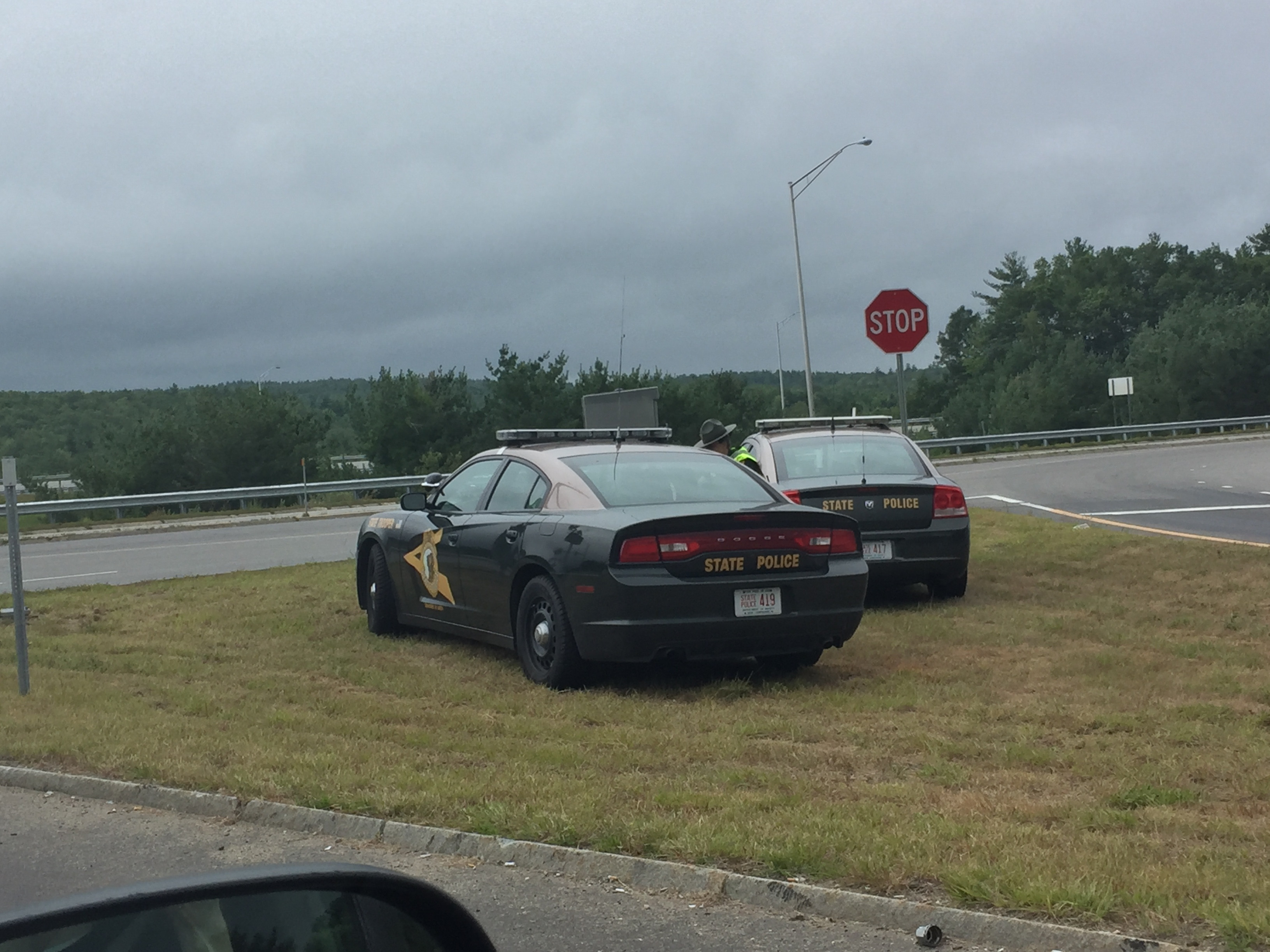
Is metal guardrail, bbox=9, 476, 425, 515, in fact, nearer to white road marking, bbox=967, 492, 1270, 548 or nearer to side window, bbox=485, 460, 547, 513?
white road marking, bbox=967, 492, 1270, 548

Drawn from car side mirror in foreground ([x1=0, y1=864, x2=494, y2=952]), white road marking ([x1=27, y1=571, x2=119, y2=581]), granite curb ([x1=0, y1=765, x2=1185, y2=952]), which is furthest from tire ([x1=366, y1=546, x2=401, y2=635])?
white road marking ([x1=27, y1=571, x2=119, y2=581])

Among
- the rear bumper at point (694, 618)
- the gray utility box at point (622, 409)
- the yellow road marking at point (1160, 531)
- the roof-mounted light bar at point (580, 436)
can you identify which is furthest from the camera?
the gray utility box at point (622, 409)

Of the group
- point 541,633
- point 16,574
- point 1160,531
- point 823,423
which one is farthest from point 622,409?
point 16,574

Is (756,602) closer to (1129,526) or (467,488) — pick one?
(467,488)

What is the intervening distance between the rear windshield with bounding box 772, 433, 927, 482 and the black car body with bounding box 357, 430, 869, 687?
2799 mm

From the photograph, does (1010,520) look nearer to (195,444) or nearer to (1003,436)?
(1003,436)

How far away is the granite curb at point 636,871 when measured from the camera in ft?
13.8

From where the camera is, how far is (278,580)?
16.0 metres

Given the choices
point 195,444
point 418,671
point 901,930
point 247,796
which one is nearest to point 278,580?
point 418,671

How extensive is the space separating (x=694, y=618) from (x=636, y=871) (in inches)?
124

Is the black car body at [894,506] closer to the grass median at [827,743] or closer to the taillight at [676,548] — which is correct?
the grass median at [827,743]

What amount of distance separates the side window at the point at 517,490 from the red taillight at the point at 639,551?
1087 millimetres

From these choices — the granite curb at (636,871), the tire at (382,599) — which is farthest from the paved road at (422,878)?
the tire at (382,599)

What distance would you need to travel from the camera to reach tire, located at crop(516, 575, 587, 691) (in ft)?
27.3
